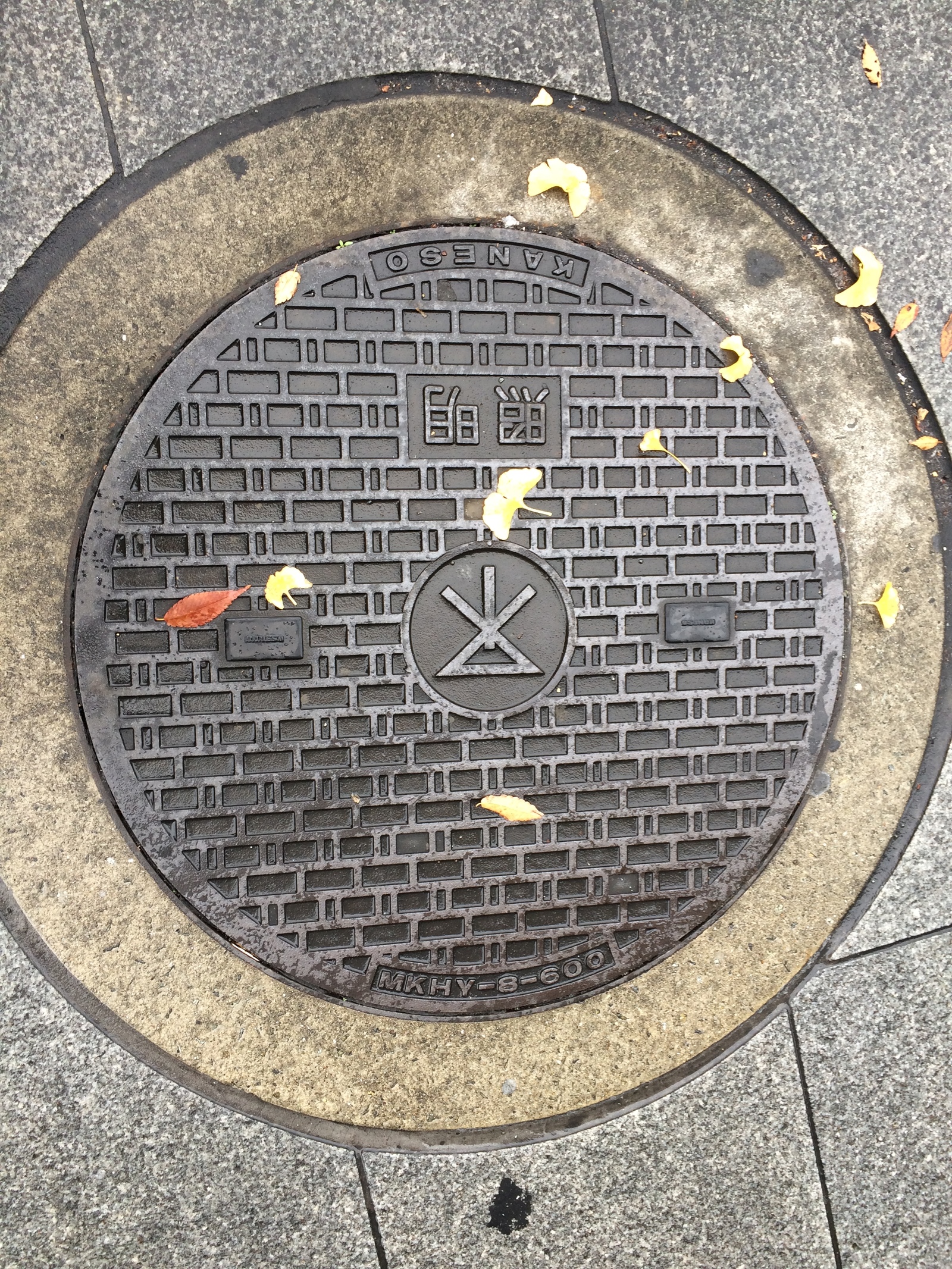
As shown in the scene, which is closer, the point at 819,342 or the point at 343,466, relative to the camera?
the point at 343,466

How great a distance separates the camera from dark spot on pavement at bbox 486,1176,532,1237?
2.72m

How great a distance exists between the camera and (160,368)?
262 cm

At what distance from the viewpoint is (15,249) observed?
102 inches

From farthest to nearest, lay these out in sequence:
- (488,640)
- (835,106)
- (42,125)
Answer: (835,106) < (488,640) < (42,125)

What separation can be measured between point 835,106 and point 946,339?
93cm

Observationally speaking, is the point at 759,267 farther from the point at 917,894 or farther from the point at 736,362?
the point at 917,894

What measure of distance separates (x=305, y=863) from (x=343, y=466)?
54.2 inches

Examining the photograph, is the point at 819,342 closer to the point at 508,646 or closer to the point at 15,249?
the point at 508,646

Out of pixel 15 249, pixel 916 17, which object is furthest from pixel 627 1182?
pixel 916 17

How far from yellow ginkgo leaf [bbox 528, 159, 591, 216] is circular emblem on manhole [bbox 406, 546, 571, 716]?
1261mm

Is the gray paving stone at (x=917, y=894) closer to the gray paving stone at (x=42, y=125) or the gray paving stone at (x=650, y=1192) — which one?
the gray paving stone at (x=650, y=1192)

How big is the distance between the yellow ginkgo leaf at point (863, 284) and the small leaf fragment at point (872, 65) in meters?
0.59

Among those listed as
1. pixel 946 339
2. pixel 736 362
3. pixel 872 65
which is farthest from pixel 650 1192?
pixel 872 65

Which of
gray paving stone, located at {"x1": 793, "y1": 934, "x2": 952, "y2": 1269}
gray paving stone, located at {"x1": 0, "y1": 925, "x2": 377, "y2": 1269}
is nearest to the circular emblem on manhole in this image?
gray paving stone, located at {"x1": 793, "y1": 934, "x2": 952, "y2": 1269}
